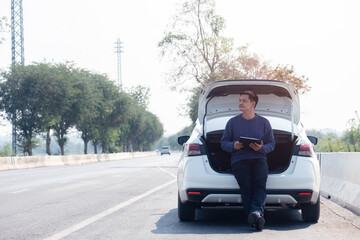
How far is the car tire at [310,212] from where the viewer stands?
821cm

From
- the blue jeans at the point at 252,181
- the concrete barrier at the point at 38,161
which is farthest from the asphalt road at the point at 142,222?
the concrete barrier at the point at 38,161

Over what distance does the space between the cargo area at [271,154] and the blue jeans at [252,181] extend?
66cm

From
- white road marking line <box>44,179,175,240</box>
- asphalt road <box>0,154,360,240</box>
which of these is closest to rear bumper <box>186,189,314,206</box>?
asphalt road <box>0,154,360,240</box>

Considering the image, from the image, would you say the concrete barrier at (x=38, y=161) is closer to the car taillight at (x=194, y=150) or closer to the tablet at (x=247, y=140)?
the car taillight at (x=194, y=150)

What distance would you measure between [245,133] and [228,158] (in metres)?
1.13

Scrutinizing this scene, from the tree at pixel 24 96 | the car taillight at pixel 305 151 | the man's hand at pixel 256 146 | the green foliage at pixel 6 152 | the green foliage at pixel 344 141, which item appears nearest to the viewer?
the man's hand at pixel 256 146

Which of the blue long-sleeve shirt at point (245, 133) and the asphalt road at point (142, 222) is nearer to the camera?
the asphalt road at point (142, 222)

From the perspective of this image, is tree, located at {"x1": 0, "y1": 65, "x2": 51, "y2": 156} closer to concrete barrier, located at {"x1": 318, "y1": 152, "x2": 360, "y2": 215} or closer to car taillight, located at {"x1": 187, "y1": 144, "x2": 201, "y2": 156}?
concrete barrier, located at {"x1": 318, "y1": 152, "x2": 360, "y2": 215}

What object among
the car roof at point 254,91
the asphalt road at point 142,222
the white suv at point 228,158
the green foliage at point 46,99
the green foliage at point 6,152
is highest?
the green foliage at point 46,99

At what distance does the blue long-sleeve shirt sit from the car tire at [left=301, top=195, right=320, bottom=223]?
1068 millimetres

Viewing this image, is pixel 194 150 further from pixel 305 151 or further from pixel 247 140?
pixel 305 151

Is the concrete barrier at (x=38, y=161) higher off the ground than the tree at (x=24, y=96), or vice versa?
the tree at (x=24, y=96)

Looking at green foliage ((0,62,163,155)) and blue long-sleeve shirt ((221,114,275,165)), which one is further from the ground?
green foliage ((0,62,163,155))

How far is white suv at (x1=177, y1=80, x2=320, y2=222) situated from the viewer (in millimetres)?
7770
